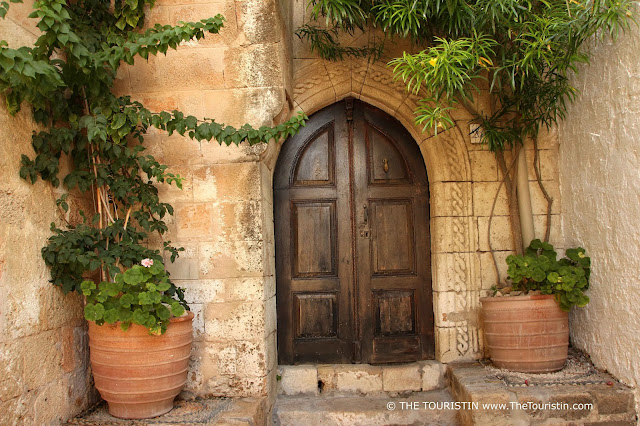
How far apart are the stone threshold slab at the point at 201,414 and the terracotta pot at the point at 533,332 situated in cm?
159

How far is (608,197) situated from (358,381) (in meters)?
2.06

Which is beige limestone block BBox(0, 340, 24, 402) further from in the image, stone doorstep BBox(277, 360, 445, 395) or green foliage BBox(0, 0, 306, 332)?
stone doorstep BBox(277, 360, 445, 395)

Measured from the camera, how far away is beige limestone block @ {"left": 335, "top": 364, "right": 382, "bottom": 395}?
365cm

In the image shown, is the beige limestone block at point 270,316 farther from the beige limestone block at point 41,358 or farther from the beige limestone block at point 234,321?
the beige limestone block at point 41,358

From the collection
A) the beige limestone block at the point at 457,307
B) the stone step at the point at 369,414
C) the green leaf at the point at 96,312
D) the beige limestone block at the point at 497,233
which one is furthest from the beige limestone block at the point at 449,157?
the green leaf at the point at 96,312

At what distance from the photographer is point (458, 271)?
11.9 ft

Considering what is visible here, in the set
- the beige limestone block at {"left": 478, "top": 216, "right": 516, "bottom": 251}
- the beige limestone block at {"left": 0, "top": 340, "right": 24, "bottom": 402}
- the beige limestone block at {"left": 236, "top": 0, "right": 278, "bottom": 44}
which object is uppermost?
the beige limestone block at {"left": 236, "top": 0, "right": 278, "bottom": 44}

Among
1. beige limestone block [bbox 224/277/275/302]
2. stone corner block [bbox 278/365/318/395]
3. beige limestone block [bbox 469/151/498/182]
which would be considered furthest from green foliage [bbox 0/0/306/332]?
beige limestone block [bbox 469/151/498/182]

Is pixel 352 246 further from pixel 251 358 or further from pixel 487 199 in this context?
pixel 251 358

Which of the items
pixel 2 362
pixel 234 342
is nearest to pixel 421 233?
pixel 234 342

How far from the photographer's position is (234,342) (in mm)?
3191

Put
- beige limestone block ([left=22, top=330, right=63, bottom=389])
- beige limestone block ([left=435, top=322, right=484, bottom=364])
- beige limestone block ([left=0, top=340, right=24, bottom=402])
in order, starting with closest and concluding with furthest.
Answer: beige limestone block ([left=0, top=340, right=24, bottom=402]) < beige limestone block ([left=22, top=330, right=63, bottom=389]) < beige limestone block ([left=435, top=322, right=484, bottom=364])

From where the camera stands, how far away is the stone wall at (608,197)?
289 centimetres

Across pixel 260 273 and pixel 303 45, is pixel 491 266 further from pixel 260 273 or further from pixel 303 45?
pixel 303 45
